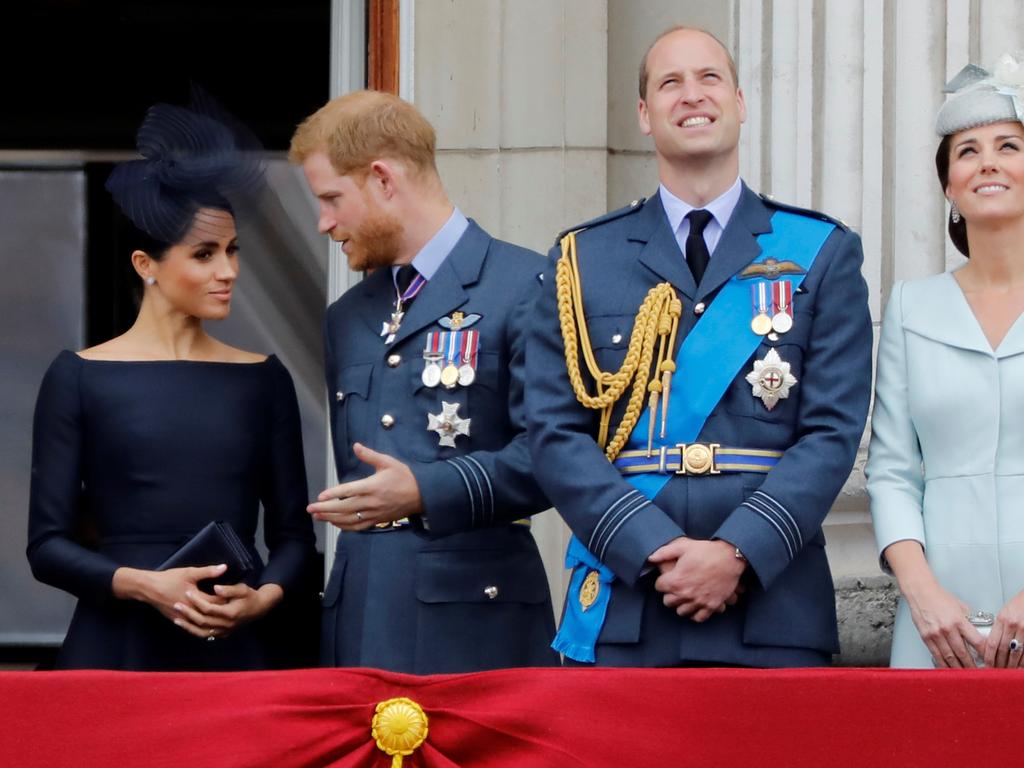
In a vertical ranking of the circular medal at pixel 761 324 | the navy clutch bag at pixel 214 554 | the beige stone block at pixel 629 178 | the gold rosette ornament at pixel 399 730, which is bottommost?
the gold rosette ornament at pixel 399 730

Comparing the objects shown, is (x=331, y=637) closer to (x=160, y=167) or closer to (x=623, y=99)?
(x=160, y=167)

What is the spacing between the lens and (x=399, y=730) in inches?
119

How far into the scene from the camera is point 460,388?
12.9 ft

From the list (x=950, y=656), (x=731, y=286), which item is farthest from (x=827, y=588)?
(x=731, y=286)

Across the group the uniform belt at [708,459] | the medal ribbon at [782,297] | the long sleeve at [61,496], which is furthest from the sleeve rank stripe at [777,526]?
the long sleeve at [61,496]

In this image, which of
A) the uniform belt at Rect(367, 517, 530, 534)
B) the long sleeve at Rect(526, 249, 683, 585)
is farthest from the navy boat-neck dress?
the long sleeve at Rect(526, 249, 683, 585)

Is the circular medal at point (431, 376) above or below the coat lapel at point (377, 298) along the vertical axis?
below

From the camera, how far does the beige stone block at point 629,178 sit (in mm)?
5293

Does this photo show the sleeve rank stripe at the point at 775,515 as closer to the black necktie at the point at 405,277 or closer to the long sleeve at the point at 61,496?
the black necktie at the point at 405,277

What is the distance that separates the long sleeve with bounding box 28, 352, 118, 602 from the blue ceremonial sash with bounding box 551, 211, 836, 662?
0.95 m

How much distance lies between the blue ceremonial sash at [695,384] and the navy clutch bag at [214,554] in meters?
→ 0.68

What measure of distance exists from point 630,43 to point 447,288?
1565mm

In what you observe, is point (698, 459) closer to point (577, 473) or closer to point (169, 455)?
point (577, 473)

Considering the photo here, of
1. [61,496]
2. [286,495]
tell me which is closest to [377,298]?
[286,495]
